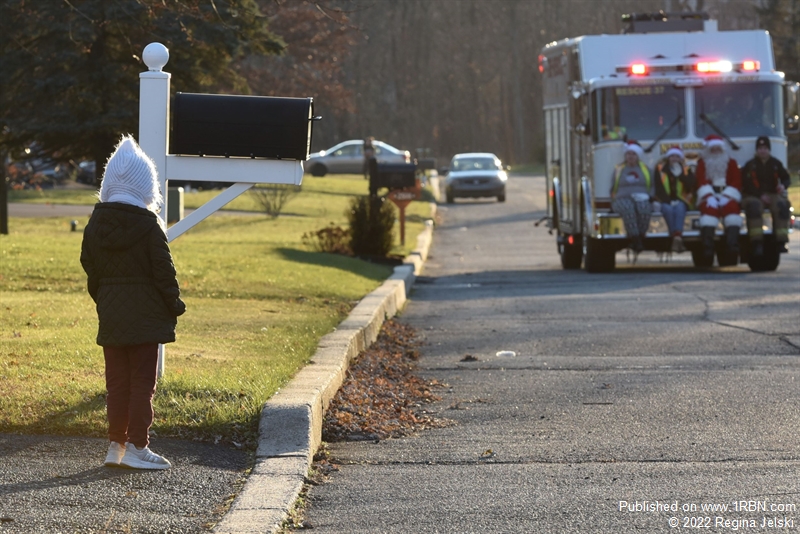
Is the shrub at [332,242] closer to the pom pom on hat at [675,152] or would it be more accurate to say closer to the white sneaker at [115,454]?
the pom pom on hat at [675,152]

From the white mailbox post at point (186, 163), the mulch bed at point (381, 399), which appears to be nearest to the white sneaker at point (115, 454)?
the mulch bed at point (381, 399)

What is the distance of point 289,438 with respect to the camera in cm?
658

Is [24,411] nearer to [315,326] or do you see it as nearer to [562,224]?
[315,326]

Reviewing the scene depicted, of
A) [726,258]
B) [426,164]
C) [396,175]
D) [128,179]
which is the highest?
[426,164]

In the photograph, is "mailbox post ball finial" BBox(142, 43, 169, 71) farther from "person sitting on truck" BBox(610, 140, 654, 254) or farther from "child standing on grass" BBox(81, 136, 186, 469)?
"person sitting on truck" BBox(610, 140, 654, 254)

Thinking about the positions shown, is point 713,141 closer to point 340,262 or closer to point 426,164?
point 340,262

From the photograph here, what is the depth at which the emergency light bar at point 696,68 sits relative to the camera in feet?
61.0

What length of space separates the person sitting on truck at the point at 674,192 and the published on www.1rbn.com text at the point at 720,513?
1267 centimetres

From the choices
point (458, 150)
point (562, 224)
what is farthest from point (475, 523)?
point (458, 150)

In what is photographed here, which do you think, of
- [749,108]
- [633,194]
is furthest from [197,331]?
[749,108]

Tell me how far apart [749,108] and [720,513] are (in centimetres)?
1418

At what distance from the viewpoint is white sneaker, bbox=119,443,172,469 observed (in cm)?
602

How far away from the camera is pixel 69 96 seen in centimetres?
2095

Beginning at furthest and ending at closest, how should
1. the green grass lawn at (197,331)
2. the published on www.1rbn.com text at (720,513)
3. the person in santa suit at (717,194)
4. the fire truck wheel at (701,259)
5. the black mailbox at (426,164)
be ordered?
the black mailbox at (426,164) < the fire truck wheel at (701,259) < the person in santa suit at (717,194) < the green grass lawn at (197,331) < the published on www.1rbn.com text at (720,513)
